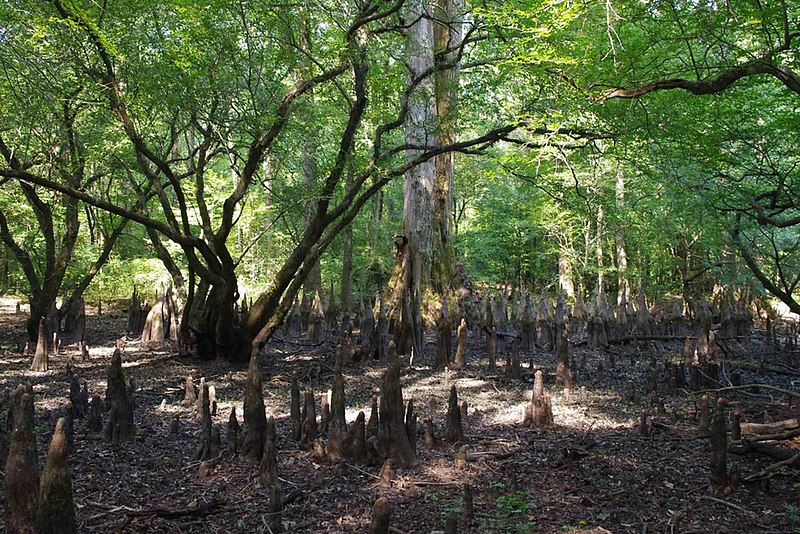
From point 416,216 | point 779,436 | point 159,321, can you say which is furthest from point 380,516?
point 159,321

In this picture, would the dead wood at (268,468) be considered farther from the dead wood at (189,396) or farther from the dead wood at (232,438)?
the dead wood at (189,396)

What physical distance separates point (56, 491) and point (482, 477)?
248cm

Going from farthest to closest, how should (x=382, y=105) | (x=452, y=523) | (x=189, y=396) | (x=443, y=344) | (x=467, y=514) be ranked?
1. (x=382, y=105)
2. (x=443, y=344)
3. (x=189, y=396)
4. (x=467, y=514)
5. (x=452, y=523)

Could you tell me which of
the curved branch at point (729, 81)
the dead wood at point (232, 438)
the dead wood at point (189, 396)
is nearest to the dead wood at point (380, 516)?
the dead wood at point (232, 438)

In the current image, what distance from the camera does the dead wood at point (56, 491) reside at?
8.28 ft

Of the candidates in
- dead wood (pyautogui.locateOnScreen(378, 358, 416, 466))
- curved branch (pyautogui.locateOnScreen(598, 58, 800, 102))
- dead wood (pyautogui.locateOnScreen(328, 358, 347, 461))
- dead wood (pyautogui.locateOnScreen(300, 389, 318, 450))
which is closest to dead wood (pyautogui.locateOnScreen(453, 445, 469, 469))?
dead wood (pyautogui.locateOnScreen(378, 358, 416, 466))

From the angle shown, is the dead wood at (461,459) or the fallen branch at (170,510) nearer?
the fallen branch at (170,510)

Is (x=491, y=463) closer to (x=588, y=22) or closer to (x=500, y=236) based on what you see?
(x=588, y=22)

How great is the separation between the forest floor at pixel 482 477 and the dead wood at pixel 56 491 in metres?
0.56

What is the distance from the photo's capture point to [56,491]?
255 centimetres

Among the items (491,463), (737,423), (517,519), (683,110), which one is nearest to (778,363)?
(683,110)

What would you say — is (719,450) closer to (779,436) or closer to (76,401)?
(779,436)

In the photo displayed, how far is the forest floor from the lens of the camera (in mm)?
3275

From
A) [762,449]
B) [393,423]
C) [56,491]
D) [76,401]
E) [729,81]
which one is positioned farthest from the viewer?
[76,401]
